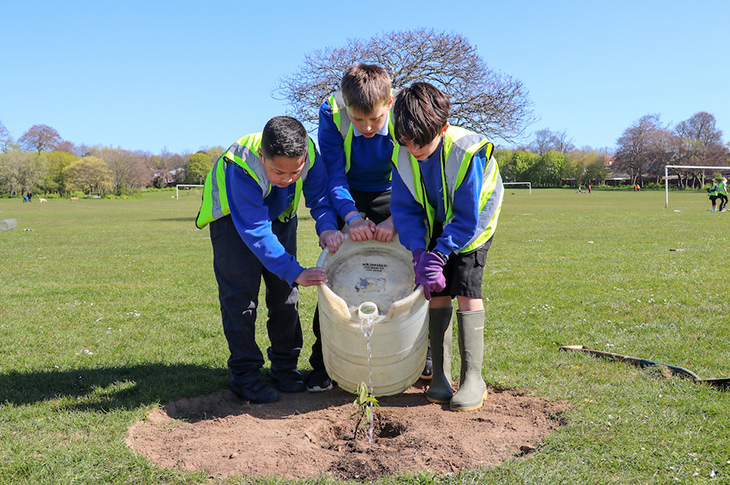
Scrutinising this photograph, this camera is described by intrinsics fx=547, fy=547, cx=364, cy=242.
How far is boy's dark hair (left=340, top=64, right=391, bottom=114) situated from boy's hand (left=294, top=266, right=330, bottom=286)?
948 mm

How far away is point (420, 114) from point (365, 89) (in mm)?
370

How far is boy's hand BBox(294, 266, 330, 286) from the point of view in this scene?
3.12 m

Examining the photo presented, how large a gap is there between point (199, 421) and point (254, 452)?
0.68 meters

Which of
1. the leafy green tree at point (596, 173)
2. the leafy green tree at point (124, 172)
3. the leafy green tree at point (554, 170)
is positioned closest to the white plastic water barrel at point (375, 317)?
the leafy green tree at point (124, 172)

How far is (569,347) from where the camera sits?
4422 millimetres

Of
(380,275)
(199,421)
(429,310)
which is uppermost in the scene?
(380,275)

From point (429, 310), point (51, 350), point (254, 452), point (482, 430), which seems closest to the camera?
point (254, 452)

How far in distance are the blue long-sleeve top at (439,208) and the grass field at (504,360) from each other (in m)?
1.19

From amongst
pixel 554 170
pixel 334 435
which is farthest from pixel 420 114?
pixel 554 170

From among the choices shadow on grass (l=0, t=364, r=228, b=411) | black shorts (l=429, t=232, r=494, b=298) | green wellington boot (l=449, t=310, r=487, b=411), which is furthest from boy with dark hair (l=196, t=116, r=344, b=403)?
green wellington boot (l=449, t=310, r=487, b=411)

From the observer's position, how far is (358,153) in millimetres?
3648

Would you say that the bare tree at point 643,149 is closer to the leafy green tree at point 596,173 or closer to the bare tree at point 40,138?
the leafy green tree at point 596,173

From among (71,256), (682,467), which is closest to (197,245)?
(71,256)

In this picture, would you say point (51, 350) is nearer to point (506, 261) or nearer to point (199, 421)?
point (199, 421)
